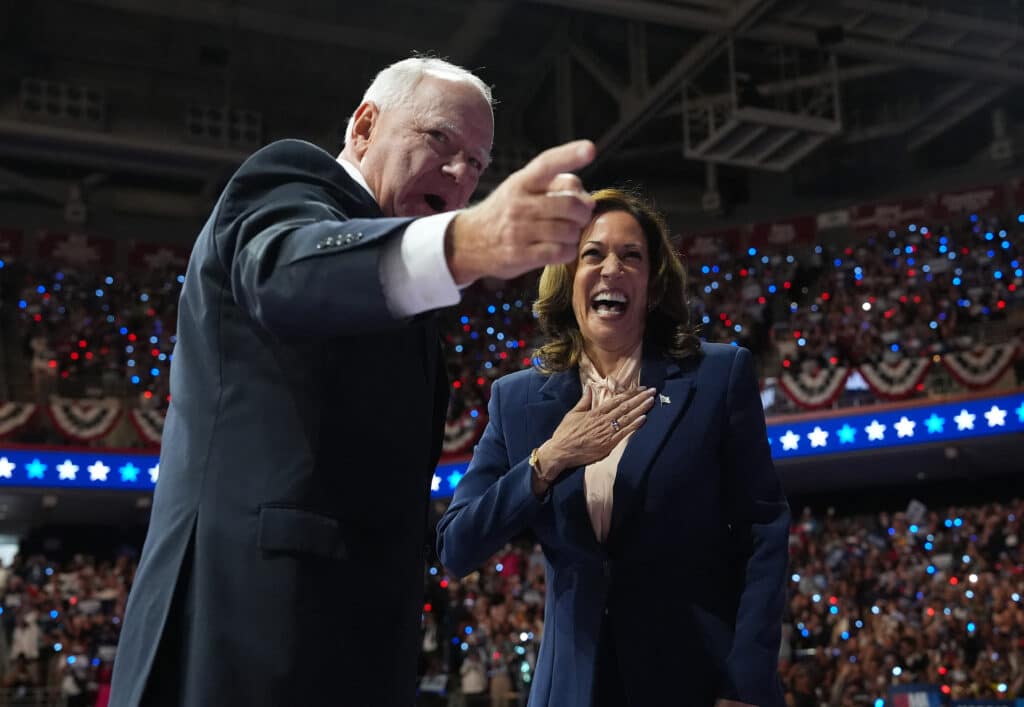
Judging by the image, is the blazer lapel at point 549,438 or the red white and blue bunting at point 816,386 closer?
the blazer lapel at point 549,438

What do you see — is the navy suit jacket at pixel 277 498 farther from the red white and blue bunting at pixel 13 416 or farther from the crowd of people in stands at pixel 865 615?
the red white and blue bunting at pixel 13 416

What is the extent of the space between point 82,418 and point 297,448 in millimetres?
15781

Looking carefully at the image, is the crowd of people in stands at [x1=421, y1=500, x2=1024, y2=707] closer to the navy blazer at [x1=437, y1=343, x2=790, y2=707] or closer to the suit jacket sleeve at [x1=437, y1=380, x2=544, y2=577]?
the suit jacket sleeve at [x1=437, y1=380, x2=544, y2=577]

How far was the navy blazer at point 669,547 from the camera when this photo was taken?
6.93 ft

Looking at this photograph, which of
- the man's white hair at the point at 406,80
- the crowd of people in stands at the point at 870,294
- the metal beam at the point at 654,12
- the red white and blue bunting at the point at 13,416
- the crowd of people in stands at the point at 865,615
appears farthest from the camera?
the metal beam at the point at 654,12

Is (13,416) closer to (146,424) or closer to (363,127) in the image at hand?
(146,424)

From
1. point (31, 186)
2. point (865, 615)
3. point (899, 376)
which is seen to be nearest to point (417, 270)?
point (865, 615)

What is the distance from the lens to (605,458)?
218 cm

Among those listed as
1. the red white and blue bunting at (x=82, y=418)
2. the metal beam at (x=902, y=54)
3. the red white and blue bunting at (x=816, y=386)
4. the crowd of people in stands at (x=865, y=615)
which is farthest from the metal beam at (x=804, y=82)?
the red white and blue bunting at (x=82, y=418)

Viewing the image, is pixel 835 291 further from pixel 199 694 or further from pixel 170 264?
pixel 199 694

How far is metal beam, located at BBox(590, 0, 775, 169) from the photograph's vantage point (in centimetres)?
1569

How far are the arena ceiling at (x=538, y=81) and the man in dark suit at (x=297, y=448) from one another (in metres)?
14.9

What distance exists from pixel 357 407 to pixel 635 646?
3.27 feet

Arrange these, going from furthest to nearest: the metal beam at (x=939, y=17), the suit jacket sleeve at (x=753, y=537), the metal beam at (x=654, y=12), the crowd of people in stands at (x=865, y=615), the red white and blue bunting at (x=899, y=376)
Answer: the metal beam at (x=939, y=17) → the metal beam at (x=654, y=12) → the red white and blue bunting at (x=899, y=376) → the crowd of people in stands at (x=865, y=615) → the suit jacket sleeve at (x=753, y=537)
